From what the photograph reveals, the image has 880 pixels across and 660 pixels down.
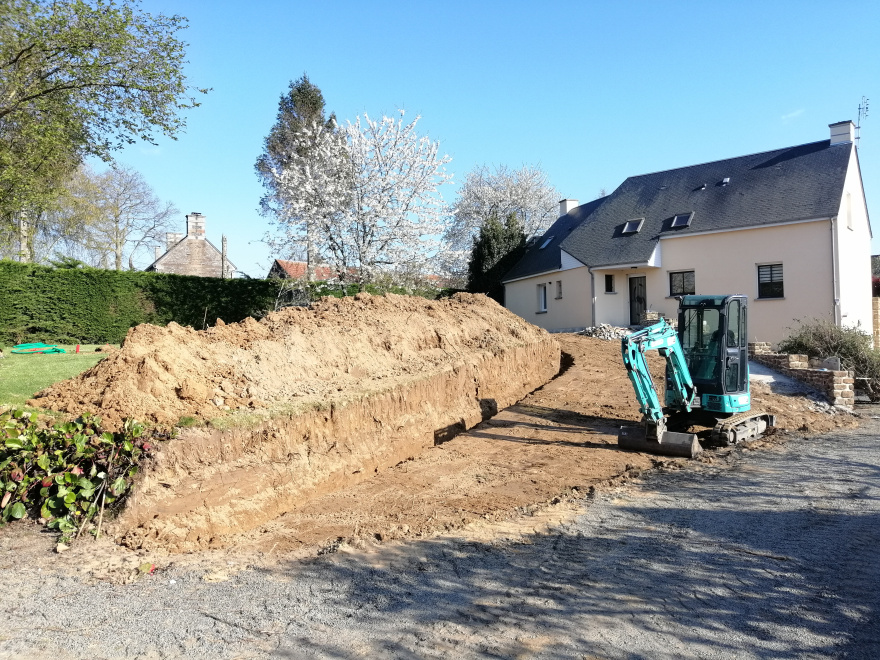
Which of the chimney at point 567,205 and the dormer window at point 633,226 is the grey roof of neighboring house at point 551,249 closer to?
the chimney at point 567,205

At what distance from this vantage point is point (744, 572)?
4.98 meters

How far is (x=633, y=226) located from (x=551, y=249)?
14.2 feet

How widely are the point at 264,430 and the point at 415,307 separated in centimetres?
624

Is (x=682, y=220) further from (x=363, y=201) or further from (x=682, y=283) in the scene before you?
(x=363, y=201)

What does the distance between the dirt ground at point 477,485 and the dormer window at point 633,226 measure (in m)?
12.3

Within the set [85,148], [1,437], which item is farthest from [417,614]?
[85,148]

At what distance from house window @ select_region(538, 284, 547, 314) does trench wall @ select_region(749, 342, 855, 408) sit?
12.0m

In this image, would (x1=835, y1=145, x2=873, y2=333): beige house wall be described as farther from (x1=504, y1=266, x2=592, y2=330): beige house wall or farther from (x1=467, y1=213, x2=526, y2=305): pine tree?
(x1=467, y1=213, x2=526, y2=305): pine tree

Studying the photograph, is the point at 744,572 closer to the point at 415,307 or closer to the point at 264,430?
the point at 264,430

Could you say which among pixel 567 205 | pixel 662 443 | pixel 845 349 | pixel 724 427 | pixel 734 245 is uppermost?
pixel 567 205

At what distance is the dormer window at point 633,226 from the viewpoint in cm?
2420

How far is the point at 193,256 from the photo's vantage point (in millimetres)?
41625

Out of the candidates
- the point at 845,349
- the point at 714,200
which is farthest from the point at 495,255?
the point at 845,349

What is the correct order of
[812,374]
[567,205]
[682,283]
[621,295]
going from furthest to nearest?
[567,205] → [621,295] → [682,283] → [812,374]
